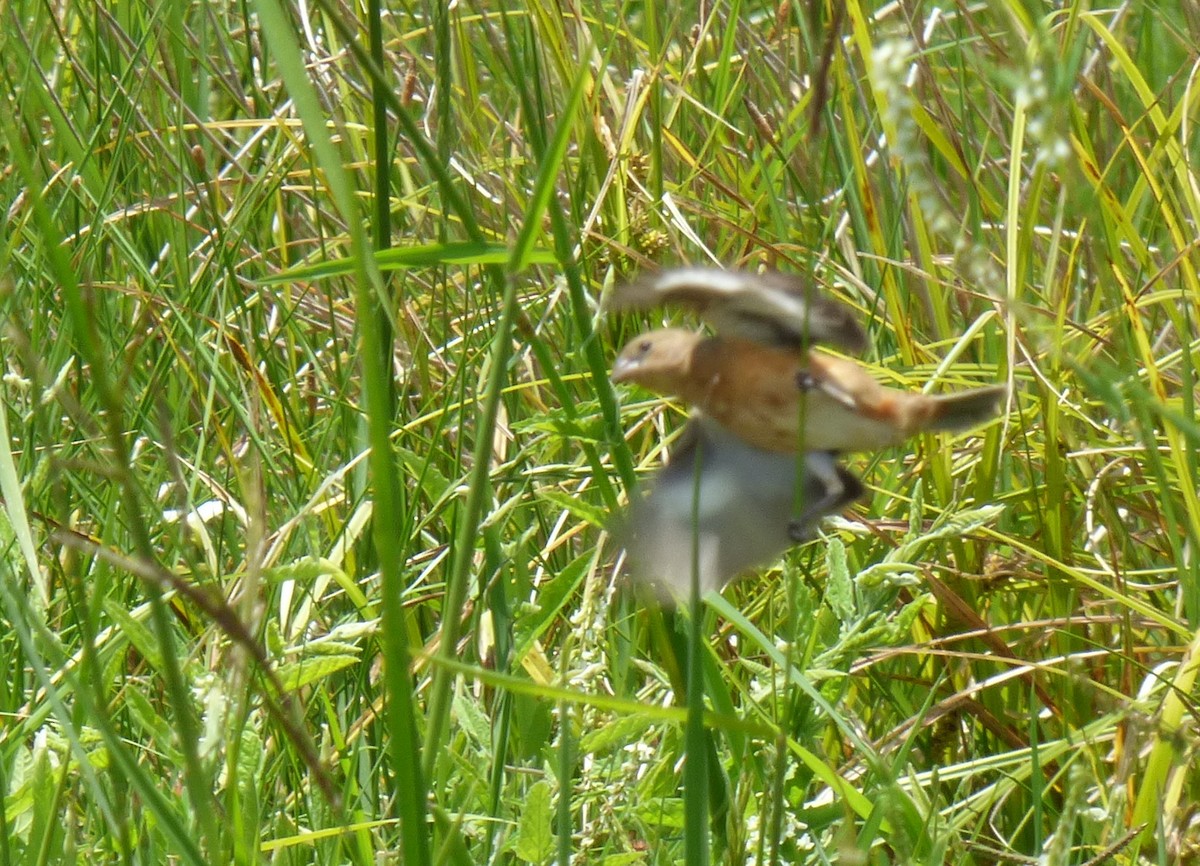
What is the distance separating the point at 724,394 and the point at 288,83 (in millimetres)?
474

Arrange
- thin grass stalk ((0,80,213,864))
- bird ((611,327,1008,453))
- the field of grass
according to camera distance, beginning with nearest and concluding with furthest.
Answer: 1. thin grass stalk ((0,80,213,864))
2. the field of grass
3. bird ((611,327,1008,453))

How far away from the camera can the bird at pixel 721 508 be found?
100 centimetres

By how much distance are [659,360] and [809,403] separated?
0.14 m

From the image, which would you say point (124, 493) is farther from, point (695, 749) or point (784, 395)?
point (784, 395)

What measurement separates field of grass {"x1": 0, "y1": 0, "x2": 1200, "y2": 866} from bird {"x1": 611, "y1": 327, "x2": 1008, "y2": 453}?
0.29ft

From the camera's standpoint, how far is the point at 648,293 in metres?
0.93

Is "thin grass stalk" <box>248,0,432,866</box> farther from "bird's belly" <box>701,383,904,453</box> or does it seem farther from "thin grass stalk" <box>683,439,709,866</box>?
"bird's belly" <box>701,383,904,453</box>

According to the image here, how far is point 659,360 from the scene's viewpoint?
1.12 metres

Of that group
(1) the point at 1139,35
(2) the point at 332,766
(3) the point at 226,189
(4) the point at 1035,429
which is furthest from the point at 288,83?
(1) the point at 1139,35

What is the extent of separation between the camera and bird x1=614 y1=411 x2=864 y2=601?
1000mm

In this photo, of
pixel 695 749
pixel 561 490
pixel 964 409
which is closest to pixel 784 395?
pixel 964 409

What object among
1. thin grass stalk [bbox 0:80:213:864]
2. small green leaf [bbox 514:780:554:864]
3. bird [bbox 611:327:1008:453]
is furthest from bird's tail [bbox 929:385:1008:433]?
thin grass stalk [bbox 0:80:213:864]

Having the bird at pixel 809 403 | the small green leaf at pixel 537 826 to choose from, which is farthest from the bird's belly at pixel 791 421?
the small green leaf at pixel 537 826

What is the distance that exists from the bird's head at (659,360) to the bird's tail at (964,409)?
18cm
